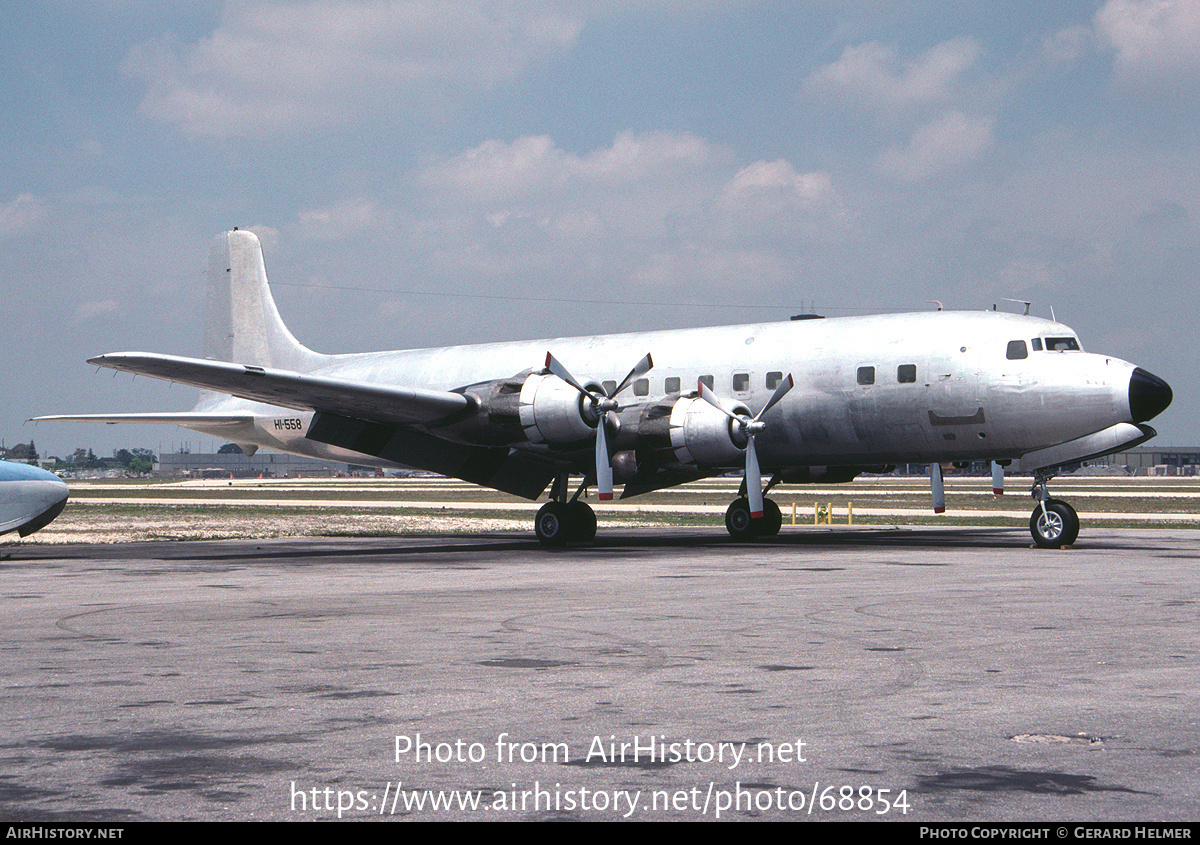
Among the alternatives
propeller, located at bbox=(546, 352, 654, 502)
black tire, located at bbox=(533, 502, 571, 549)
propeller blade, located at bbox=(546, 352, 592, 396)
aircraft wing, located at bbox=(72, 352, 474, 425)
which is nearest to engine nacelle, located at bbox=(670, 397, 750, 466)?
propeller, located at bbox=(546, 352, 654, 502)

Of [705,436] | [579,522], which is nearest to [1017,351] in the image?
[705,436]

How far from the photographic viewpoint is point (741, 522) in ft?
91.4

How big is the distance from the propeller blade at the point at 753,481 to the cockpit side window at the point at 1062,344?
19.7ft

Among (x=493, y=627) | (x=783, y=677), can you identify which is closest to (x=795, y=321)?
(x=493, y=627)

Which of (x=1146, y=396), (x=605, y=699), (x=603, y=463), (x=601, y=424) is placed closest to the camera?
(x=605, y=699)

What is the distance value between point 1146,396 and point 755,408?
24.9 feet

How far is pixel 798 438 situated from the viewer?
25.0 m

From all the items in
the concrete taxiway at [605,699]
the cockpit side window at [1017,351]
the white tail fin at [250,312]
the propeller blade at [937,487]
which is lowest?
the concrete taxiway at [605,699]

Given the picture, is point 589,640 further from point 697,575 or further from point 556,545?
point 556,545

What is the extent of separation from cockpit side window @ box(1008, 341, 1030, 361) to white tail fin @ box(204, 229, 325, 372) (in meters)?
19.6

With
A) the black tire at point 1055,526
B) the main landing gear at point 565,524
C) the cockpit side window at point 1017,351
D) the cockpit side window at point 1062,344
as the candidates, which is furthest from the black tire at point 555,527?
the cockpit side window at point 1062,344

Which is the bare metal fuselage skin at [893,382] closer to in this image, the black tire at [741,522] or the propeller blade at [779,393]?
the propeller blade at [779,393]

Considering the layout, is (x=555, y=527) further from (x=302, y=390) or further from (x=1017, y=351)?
(x=1017, y=351)

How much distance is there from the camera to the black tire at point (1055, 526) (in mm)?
22891
